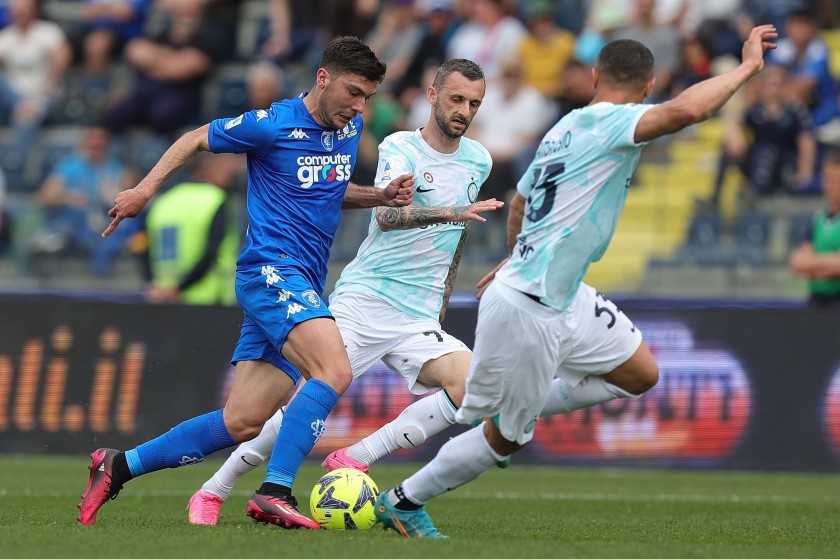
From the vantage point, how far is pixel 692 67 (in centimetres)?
1511

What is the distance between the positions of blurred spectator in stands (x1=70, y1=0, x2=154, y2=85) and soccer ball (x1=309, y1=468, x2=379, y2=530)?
11.7 m

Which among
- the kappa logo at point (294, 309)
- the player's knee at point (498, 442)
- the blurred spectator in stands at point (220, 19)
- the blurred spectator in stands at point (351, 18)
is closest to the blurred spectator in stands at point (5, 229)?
the blurred spectator in stands at point (220, 19)

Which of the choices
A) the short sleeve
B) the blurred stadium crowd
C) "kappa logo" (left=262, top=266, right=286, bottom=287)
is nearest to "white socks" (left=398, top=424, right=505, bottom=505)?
"kappa logo" (left=262, top=266, right=286, bottom=287)

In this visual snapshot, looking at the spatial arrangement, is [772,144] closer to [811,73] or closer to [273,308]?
[811,73]

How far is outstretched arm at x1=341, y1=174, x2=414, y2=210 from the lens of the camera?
7285 millimetres

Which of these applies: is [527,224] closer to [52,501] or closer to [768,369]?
[52,501]

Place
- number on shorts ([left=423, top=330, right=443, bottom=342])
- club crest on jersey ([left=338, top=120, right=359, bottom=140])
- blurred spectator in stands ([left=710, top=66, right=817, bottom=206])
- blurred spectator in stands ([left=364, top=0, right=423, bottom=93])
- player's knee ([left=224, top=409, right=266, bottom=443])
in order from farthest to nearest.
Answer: blurred spectator in stands ([left=364, top=0, right=423, bottom=93]) < blurred spectator in stands ([left=710, top=66, right=817, bottom=206]) < number on shorts ([left=423, top=330, right=443, bottom=342]) < club crest on jersey ([left=338, top=120, right=359, bottom=140]) < player's knee ([left=224, top=409, right=266, bottom=443])

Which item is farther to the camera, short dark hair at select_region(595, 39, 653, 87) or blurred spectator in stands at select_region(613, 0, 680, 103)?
blurred spectator in stands at select_region(613, 0, 680, 103)

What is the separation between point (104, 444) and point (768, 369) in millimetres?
5693

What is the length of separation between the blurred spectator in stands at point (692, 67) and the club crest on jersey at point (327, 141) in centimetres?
824

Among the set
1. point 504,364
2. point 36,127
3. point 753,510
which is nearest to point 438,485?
point 504,364

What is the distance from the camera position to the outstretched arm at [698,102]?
5.91 meters

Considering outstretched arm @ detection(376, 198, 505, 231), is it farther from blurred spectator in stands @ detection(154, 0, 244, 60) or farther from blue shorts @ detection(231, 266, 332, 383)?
blurred spectator in stands @ detection(154, 0, 244, 60)

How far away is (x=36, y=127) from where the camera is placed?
17.3 m
